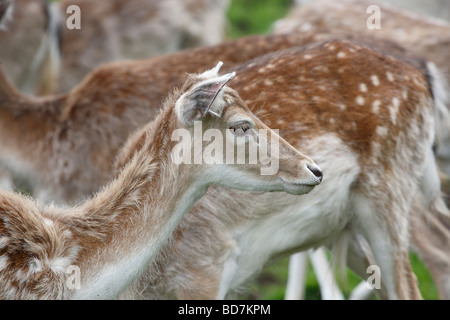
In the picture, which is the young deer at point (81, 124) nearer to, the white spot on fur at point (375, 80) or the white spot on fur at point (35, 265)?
the white spot on fur at point (375, 80)

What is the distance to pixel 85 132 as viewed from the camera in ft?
18.9

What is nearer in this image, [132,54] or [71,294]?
[71,294]

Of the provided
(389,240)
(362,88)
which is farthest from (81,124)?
(389,240)

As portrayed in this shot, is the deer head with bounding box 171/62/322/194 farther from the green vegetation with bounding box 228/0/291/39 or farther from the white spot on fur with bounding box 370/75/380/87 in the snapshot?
the green vegetation with bounding box 228/0/291/39

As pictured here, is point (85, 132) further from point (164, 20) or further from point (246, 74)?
point (164, 20)

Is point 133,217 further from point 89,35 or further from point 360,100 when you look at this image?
point 89,35

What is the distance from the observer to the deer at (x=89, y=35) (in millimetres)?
8055

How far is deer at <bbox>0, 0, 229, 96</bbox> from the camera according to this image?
26.4 ft

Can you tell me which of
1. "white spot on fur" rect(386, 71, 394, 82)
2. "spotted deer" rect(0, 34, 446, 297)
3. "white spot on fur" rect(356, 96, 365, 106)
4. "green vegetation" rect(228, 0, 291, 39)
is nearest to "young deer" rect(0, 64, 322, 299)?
"white spot on fur" rect(356, 96, 365, 106)

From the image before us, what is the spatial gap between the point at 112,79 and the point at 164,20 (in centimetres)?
292

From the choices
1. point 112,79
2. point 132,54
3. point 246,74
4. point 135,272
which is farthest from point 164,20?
point 135,272

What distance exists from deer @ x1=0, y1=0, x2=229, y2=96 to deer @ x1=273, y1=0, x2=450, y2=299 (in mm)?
1451

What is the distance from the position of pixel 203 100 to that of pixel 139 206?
1.83 feet

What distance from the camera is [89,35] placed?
843 centimetres
